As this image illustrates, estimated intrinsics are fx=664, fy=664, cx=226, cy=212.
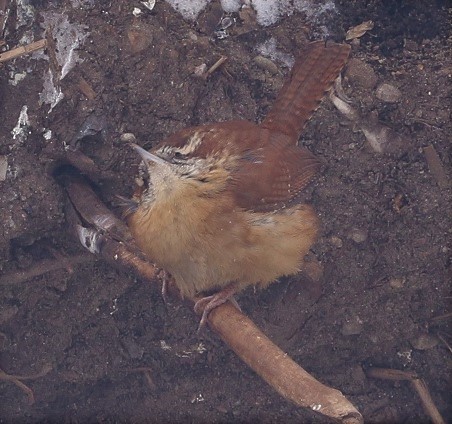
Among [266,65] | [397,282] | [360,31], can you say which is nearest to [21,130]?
[266,65]

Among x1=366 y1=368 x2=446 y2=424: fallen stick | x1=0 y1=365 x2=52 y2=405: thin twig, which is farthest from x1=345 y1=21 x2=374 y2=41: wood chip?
x1=0 y1=365 x2=52 y2=405: thin twig

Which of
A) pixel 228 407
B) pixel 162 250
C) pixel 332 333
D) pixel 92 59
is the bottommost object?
pixel 228 407

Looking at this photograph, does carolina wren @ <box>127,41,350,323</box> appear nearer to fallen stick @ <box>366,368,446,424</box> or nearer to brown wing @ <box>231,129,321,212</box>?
brown wing @ <box>231,129,321,212</box>

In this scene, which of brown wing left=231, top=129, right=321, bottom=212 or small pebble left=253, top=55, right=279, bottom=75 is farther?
small pebble left=253, top=55, right=279, bottom=75

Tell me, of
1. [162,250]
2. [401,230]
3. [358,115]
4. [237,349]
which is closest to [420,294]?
[401,230]

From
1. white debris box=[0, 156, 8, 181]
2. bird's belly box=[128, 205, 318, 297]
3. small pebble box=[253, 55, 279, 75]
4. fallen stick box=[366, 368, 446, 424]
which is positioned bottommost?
fallen stick box=[366, 368, 446, 424]

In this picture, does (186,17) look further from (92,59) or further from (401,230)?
(401,230)
